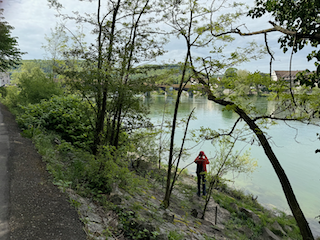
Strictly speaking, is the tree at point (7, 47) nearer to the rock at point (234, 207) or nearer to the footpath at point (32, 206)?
the footpath at point (32, 206)

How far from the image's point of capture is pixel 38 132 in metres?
6.21

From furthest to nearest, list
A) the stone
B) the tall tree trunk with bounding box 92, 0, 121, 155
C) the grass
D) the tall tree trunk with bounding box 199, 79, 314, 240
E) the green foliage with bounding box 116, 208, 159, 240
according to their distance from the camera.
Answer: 1. the stone
2. the tall tree trunk with bounding box 92, 0, 121, 155
3. the grass
4. the tall tree trunk with bounding box 199, 79, 314, 240
5. the green foliage with bounding box 116, 208, 159, 240

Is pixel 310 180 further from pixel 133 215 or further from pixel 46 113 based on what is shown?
pixel 46 113

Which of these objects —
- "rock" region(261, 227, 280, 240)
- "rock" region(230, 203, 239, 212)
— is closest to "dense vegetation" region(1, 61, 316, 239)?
"rock" region(230, 203, 239, 212)

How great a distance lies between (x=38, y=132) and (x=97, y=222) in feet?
14.2

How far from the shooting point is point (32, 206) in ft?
9.60

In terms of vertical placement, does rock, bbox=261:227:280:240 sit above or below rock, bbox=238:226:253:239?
above

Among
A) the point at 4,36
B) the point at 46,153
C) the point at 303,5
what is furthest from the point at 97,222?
→ the point at 4,36

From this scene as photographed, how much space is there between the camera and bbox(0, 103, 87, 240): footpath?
2.49m

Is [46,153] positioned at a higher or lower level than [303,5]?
lower

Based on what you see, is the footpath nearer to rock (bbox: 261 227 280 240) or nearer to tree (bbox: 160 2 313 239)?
tree (bbox: 160 2 313 239)

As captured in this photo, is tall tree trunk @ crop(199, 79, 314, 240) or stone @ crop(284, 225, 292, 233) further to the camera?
stone @ crop(284, 225, 292, 233)

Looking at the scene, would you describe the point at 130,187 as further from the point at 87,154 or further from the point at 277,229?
the point at 277,229

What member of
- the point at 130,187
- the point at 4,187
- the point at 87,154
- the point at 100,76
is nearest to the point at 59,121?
the point at 87,154
